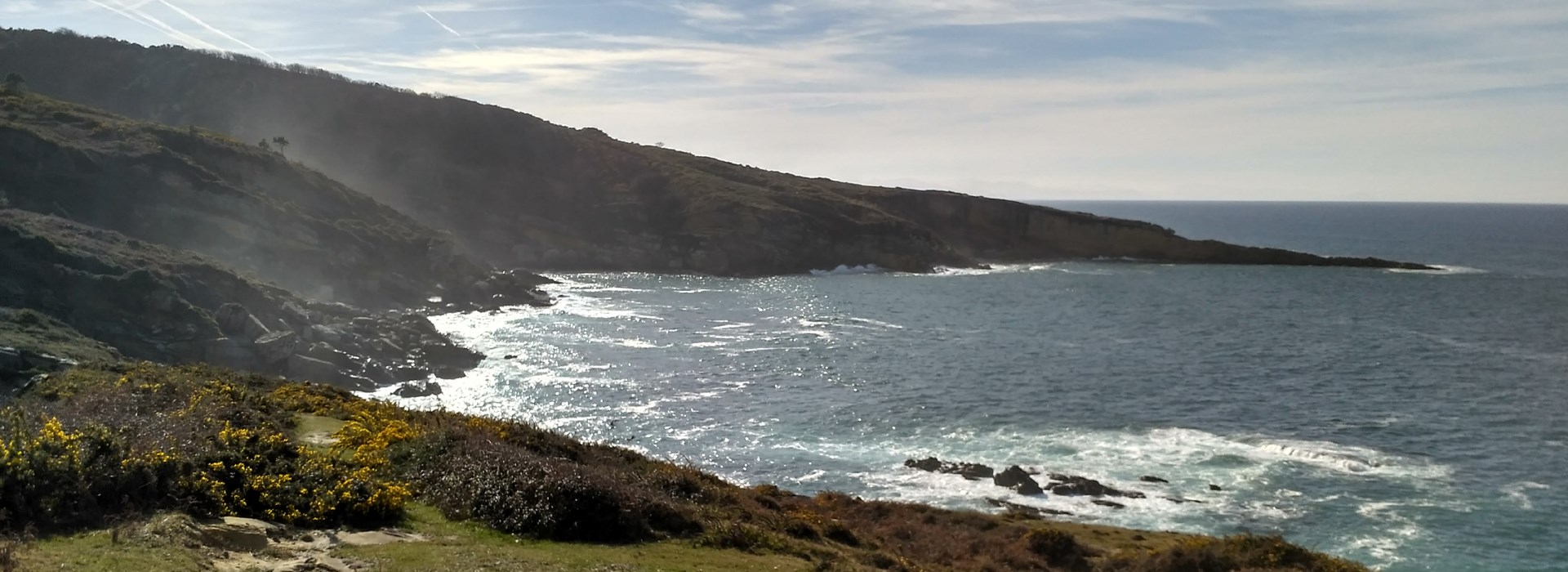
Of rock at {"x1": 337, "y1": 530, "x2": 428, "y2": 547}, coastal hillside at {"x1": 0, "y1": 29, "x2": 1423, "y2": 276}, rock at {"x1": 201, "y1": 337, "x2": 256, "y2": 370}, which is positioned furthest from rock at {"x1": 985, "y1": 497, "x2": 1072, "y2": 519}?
coastal hillside at {"x1": 0, "y1": 29, "x2": 1423, "y2": 276}

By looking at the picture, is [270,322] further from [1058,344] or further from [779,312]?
[1058,344]

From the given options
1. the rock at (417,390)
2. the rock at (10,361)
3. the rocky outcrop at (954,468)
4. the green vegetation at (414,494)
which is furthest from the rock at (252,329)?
the rocky outcrop at (954,468)

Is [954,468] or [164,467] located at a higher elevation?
[164,467]

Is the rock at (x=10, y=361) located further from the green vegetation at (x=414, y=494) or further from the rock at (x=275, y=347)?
the rock at (x=275, y=347)

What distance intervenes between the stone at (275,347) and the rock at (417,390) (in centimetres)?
461

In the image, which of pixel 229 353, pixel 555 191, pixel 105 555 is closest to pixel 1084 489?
pixel 105 555

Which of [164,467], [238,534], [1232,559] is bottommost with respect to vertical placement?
[1232,559]

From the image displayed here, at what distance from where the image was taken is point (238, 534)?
13.0 meters

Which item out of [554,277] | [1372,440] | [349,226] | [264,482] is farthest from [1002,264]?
[264,482]

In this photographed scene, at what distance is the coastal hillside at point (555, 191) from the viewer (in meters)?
107

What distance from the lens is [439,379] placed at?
47.2m

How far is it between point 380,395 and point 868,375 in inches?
855

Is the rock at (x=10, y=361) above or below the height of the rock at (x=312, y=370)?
above

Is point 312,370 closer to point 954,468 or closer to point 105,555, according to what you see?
point 954,468
